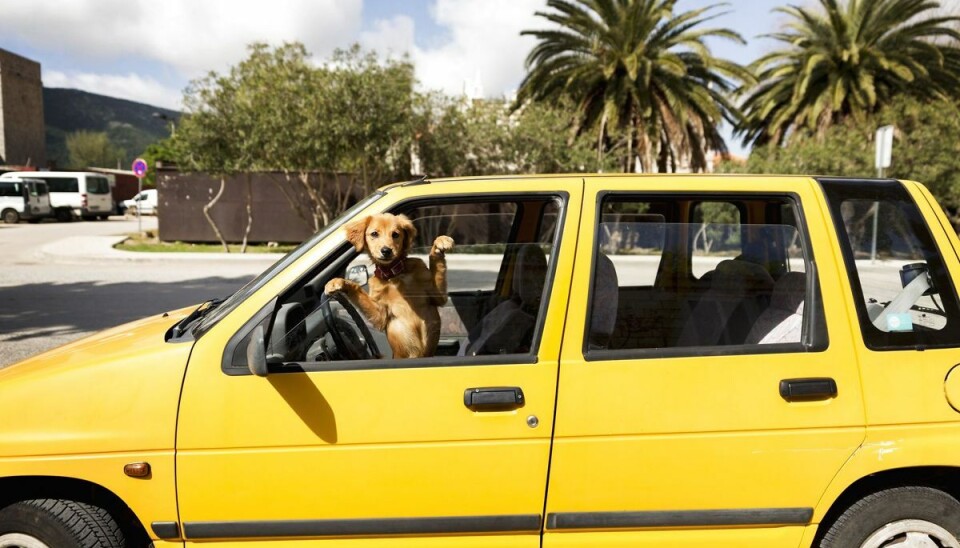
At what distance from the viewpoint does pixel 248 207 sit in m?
21.6

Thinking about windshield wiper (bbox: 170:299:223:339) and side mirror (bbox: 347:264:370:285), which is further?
side mirror (bbox: 347:264:370:285)

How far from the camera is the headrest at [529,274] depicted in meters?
2.71

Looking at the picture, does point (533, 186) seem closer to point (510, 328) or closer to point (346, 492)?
point (510, 328)

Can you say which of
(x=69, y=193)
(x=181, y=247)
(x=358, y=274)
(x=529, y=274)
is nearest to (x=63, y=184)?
(x=69, y=193)

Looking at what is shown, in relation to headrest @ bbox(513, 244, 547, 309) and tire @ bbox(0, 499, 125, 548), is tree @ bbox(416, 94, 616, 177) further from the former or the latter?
tire @ bbox(0, 499, 125, 548)

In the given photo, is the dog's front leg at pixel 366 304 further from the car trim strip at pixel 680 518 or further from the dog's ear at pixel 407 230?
the car trim strip at pixel 680 518

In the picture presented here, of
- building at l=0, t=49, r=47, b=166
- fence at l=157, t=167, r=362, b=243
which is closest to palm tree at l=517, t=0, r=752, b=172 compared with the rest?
fence at l=157, t=167, r=362, b=243

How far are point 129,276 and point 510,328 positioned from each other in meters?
13.6

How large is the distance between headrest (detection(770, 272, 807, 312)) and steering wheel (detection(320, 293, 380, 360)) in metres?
1.70

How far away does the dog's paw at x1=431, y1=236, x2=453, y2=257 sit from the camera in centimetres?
280

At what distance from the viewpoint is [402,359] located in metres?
2.41

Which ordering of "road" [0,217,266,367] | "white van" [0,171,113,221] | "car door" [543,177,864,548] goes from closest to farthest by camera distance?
1. "car door" [543,177,864,548]
2. "road" [0,217,266,367]
3. "white van" [0,171,113,221]

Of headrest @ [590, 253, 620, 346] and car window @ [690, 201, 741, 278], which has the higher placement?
car window @ [690, 201, 741, 278]

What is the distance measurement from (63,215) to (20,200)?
3.50m
